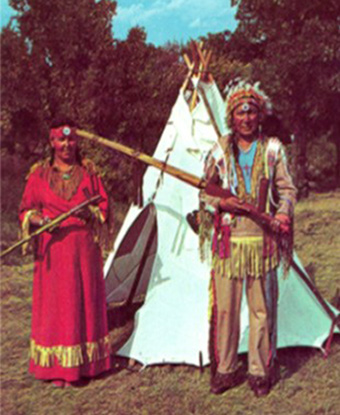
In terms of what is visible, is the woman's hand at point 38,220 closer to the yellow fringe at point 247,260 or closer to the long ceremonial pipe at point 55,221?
the long ceremonial pipe at point 55,221

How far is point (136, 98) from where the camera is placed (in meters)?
7.58

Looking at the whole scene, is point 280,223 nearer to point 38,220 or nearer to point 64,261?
point 64,261

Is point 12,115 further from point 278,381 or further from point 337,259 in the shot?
point 278,381

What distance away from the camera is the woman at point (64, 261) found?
13.7 ft

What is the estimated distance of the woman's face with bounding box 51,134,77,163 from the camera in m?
4.12

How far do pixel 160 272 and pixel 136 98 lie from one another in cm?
342

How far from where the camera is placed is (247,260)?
12.5 ft

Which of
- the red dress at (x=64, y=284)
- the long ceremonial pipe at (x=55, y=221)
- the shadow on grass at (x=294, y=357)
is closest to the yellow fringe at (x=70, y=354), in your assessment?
the red dress at (x=64, y=284)

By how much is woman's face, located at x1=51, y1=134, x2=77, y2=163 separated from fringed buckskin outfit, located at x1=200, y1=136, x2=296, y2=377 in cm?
99

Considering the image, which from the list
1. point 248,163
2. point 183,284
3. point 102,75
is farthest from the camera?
point 102,75

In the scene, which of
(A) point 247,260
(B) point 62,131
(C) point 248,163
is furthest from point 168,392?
(B) point 62,131

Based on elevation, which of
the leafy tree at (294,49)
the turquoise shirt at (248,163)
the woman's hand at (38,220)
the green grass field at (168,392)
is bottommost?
the green grass field at (168,392)

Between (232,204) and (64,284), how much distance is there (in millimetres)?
1388

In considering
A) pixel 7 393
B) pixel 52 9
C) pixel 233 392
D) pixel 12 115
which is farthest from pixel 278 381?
pixel 12 115
